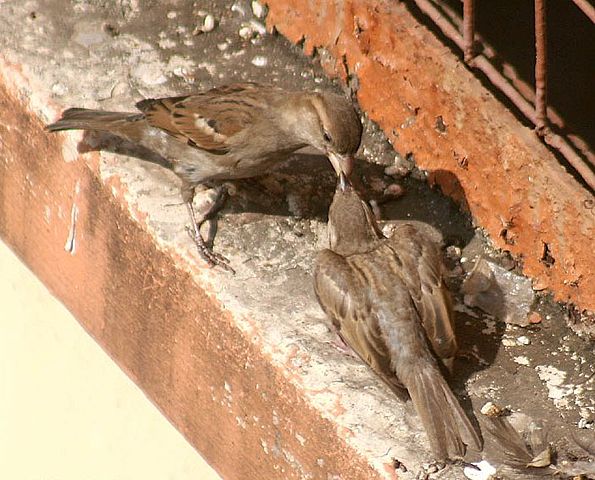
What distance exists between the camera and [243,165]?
5.23 meters

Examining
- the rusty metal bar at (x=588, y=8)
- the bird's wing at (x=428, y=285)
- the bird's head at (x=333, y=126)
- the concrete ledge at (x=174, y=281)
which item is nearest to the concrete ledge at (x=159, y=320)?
the concrete ledge at (x=174, y=281)

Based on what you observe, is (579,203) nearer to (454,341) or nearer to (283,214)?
(454,341)

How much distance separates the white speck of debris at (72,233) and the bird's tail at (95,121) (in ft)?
0.99

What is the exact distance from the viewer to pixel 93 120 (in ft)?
17.1

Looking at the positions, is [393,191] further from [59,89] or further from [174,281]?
[59,89]

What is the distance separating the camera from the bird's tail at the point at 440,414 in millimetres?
4098

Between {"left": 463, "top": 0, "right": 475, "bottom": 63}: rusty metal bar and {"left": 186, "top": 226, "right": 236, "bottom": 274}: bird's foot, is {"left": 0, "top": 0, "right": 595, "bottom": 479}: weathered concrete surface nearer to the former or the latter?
{"left": 186, "top": 226, "right": 236, "bottom": 274}: bird's foot

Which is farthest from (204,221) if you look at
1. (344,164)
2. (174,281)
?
(344,164)

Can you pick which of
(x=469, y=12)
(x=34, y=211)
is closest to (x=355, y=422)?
(x=469, y=12)

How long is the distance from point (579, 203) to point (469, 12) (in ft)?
2.57

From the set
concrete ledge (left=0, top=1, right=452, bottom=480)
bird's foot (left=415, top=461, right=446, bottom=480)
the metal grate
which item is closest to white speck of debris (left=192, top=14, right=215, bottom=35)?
concrete ledge (left=0, top=1, right=452, bottom=480)

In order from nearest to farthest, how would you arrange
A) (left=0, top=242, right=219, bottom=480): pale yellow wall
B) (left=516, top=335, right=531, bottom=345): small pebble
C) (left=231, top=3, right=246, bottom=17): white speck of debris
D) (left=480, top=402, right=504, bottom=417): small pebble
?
1. (left=480, top=402, right=504, bottom=417): small pebble
2. (left=516, top=335, right=531, bottom=345): small pebble
3. (left=0, top=242, right=219, bottom=480): pale yellow wall
4. (left=231, top=3, right=246, bottom=17): white speck of debris

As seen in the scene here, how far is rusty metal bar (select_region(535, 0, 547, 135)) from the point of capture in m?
4.38

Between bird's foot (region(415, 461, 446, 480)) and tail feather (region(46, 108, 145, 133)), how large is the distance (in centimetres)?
190
